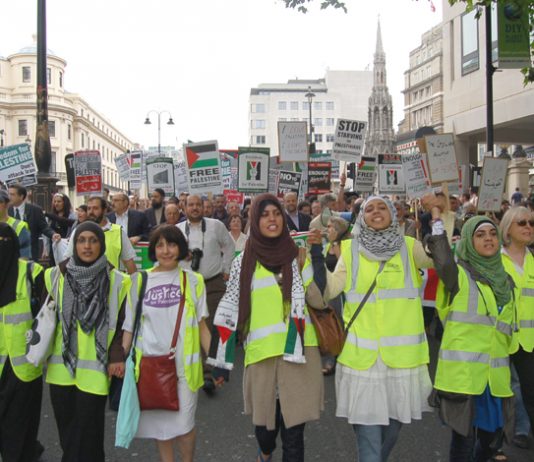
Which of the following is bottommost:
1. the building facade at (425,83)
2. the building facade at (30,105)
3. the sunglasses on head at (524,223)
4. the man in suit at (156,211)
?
the sunglasses on head at (524,223)

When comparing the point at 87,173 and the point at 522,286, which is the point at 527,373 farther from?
the point at 87,173

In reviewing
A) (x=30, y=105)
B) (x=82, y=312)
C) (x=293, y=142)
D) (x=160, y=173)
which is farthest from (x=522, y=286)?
(x=30, y=105)

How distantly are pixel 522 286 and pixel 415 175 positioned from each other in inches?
209

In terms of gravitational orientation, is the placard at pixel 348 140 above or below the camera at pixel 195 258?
above

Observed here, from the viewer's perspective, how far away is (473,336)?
3.52m

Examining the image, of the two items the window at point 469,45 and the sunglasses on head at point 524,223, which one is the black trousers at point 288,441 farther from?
the window at point 469,45

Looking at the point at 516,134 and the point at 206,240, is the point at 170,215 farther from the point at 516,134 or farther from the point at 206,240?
the point at 516,134

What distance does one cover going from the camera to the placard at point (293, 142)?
1052 cm

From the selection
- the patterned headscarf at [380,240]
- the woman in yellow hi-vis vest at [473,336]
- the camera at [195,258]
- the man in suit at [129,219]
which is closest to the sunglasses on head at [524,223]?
the woman in yellow hi-vis vest at [473,336]

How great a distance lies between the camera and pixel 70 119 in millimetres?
77750

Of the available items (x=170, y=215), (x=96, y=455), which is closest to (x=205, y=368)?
(x=170, y=215)

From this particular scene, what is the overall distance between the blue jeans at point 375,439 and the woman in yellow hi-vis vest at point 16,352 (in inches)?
86.9

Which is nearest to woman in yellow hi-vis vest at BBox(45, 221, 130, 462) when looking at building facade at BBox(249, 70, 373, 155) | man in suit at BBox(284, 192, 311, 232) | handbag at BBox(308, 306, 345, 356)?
handbag at BBox(308, 306, 345, 356)

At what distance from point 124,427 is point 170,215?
3938 millimetres
